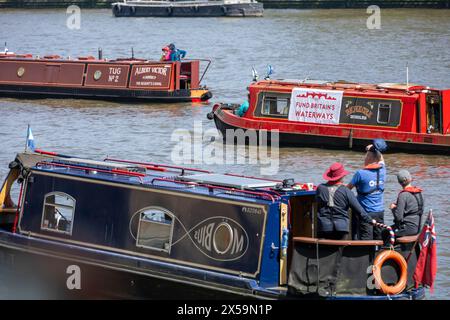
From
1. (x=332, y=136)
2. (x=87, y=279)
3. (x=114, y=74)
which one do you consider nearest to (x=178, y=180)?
(x=87, y=279)

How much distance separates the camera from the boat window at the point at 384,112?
27188mm

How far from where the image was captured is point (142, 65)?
120 feet

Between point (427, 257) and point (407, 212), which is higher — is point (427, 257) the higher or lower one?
the lower one

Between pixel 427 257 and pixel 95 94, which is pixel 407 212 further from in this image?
pixel 95 94

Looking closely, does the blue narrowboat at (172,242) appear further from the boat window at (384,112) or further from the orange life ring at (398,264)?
the boat window at (384,112)

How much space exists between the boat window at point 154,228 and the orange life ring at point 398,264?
115 inches

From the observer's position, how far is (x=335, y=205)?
13.2 meters

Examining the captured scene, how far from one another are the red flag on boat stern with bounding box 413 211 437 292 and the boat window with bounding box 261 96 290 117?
606 inches

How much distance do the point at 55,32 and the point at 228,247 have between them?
203ft

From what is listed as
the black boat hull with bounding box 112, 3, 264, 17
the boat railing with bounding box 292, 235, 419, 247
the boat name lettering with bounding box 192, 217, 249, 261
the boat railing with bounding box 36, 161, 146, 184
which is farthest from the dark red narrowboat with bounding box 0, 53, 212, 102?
the black boat hull with bounding box 112, 3, 264, 17

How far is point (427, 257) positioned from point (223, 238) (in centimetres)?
256

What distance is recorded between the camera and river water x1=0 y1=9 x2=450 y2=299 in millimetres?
25906

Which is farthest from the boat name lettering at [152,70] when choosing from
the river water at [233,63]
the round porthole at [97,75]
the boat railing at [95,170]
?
the boat railing at [95,170]
